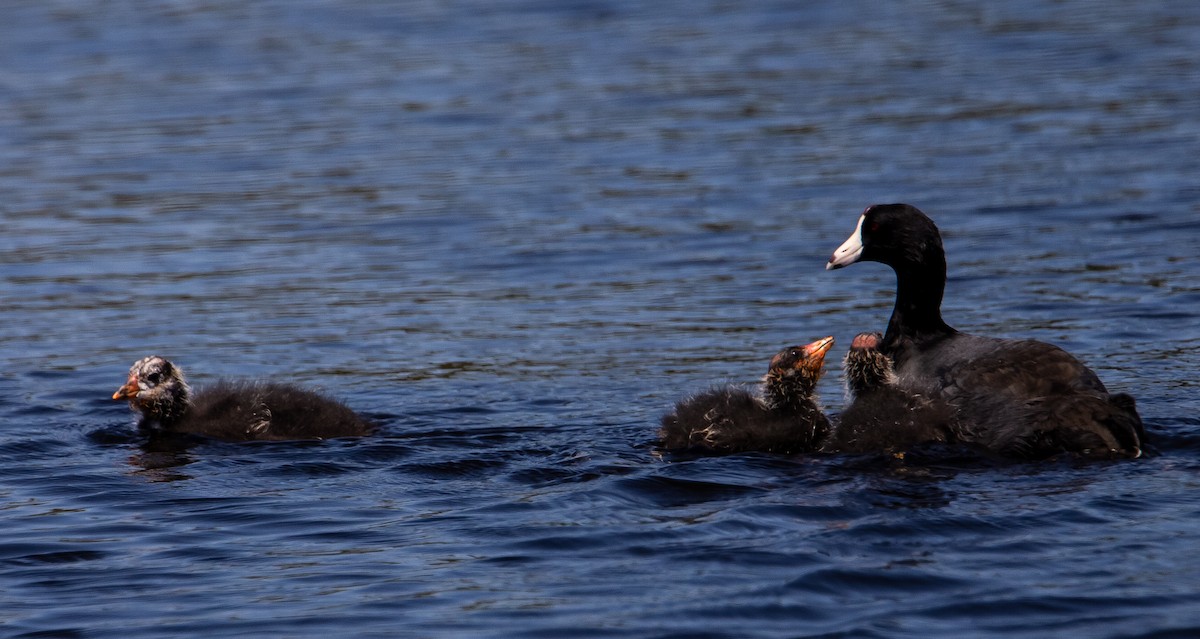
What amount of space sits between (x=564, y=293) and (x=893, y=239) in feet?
12.6

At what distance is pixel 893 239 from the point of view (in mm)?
10102

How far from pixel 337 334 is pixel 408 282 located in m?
1.42

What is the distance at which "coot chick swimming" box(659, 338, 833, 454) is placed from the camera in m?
8.95

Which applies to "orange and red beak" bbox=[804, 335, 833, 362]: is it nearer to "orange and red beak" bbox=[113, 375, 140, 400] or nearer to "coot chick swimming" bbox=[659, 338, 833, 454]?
"coot chick swimming" bbox=[659, 338, 833, 454]

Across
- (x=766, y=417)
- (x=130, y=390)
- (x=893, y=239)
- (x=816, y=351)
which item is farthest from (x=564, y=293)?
(x=766, y=417)

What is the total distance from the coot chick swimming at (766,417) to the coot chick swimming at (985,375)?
0.56 m

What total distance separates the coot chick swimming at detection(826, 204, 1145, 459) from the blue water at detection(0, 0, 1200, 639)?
0.63 ft

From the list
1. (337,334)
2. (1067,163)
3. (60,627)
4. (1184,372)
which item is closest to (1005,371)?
(1184,372)

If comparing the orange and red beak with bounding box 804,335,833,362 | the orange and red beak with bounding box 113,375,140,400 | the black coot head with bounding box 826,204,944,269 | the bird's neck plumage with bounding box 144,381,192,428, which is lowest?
the bird's neck plumage with bounding box 144,381,192,428

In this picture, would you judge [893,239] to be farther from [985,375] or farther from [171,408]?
[171,408]

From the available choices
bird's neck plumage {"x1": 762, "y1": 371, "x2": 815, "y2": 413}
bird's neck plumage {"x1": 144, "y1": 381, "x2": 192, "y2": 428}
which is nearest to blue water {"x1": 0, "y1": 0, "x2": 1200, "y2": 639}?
bird's neck plumage {"x1": 144, "y1": 381, "x2": 192, "y2": 428}

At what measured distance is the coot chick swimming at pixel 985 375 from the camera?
8.25 m

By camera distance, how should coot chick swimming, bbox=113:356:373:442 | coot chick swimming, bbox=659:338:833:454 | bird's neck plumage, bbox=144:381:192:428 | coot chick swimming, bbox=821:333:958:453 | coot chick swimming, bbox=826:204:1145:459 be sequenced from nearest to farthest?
coot chick swimming, bbox=826:204:1145:459
coot chick swimming, bbox=821:333:958:453
coot chick swimming, bbox=659:338:833:454
coot chick swimming, bbox=113:356:373:442
bird's neck plumage, bbox=144:381:192:428

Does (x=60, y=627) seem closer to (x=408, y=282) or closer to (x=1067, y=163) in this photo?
(x=408, y=282)
